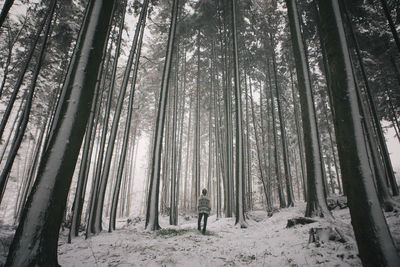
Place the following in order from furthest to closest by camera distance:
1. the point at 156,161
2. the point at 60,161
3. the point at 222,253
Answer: the point at 156,161
the point at 222,253
the point at 60,161

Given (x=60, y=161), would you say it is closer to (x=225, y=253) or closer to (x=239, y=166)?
(x=225, y=253)

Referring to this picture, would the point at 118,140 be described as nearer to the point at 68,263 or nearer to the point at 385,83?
the point at 68,263

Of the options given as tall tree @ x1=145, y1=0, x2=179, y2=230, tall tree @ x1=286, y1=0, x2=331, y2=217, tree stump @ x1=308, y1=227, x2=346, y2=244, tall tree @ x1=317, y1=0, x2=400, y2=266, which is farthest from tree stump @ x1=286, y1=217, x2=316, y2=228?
tall tree @ x1=145, y1=0, x2=179, y2=230

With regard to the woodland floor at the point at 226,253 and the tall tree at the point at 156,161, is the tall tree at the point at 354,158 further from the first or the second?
the tall tree at the point at 156,161

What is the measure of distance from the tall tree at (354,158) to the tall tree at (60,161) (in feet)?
12.9

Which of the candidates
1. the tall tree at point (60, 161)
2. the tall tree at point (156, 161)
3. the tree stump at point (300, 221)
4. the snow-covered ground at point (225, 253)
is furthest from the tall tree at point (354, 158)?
the tall tree at point (156, 161)

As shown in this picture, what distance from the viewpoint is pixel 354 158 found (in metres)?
2.51

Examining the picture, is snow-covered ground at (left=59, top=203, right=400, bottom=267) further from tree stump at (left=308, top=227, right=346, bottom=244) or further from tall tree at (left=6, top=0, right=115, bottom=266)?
tall tree at (left=6, top=0, right=115, bottom=266)

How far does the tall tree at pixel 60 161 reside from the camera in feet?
7.47

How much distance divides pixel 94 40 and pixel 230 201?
10329 millimetres

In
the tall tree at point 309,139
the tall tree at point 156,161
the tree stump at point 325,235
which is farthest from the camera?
the tall tree at point 156,161

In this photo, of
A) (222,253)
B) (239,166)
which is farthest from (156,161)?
(222,253)

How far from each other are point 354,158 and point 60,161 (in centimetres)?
412

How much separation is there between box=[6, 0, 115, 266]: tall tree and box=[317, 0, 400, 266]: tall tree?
393cm
